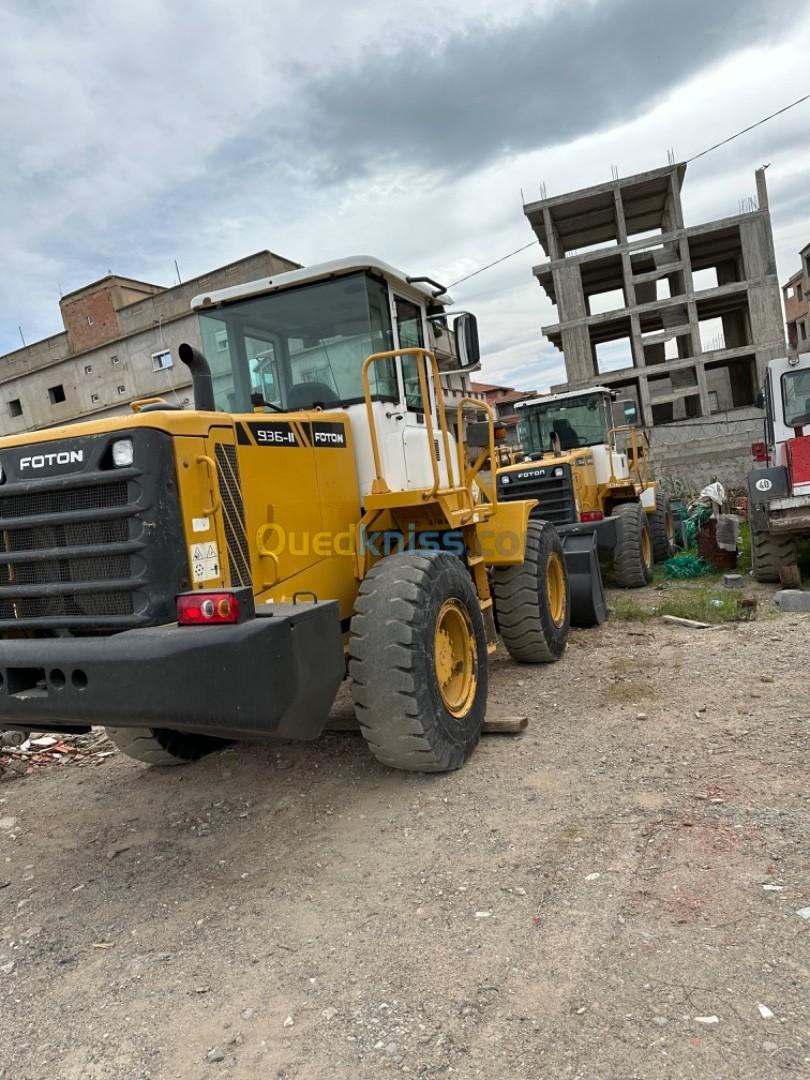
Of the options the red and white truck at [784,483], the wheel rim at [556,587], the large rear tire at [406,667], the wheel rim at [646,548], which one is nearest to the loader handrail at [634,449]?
the wheel rim at [646,548]

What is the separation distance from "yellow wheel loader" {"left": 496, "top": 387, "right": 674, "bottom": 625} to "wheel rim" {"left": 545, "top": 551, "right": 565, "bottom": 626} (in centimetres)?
88

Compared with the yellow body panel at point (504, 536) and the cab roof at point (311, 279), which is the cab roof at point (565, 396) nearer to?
the yellow body panel at point (504, 536)

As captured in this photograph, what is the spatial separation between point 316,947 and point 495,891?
73 cm

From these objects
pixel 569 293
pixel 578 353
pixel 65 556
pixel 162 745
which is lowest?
pixel 162 745

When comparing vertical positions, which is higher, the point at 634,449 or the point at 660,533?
the point at 634,449

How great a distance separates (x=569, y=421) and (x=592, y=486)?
4.05ft

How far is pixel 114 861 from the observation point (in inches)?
151

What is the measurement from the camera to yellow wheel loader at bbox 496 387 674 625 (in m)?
9.64

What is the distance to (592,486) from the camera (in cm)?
1078

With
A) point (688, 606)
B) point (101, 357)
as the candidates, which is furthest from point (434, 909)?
point (101, 357)

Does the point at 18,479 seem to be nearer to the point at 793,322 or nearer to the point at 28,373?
the point at 28,373

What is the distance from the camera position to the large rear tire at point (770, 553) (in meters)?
8.67

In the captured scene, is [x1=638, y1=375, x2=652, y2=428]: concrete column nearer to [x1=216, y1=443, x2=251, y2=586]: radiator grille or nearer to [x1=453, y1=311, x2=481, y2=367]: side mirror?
[x1=453, y1=311, x2=481, y2=367]: side mirror

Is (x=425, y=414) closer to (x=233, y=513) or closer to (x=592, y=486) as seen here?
(x=233, y=513)
